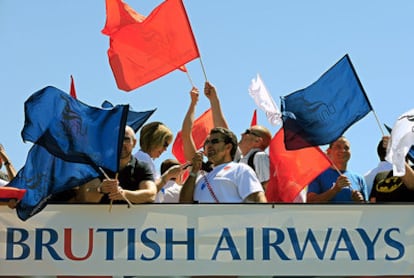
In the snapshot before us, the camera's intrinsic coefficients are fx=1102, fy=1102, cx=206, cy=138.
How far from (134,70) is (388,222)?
3428 millimetres

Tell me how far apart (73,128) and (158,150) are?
51.2 inches

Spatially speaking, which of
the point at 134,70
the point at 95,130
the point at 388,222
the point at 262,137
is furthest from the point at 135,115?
the point at 388,222

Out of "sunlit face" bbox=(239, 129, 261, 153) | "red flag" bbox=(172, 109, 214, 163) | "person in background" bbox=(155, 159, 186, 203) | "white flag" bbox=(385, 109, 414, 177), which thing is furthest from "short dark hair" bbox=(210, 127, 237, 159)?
"red flag" bbox=(172, 109, 214, 163)

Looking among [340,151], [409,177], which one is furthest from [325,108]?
[409,177]

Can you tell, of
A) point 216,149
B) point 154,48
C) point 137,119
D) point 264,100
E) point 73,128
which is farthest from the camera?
point 264,100

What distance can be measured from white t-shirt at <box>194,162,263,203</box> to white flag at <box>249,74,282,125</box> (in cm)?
225

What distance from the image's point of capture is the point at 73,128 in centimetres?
968

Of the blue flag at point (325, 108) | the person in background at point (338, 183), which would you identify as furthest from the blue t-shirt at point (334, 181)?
the blue flag at point (325, 108)

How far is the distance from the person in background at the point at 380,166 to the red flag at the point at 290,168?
555 mm

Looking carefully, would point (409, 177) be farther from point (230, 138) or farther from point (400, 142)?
point (230, 138)

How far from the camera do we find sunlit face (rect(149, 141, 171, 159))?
35.3ft

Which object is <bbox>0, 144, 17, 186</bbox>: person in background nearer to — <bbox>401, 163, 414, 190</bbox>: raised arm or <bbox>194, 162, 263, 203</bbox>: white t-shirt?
<bbox>194, 162, 263, 203</bbox>: white t-shirt

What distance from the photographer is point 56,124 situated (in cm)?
964

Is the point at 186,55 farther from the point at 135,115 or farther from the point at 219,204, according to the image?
the point at 219,204
